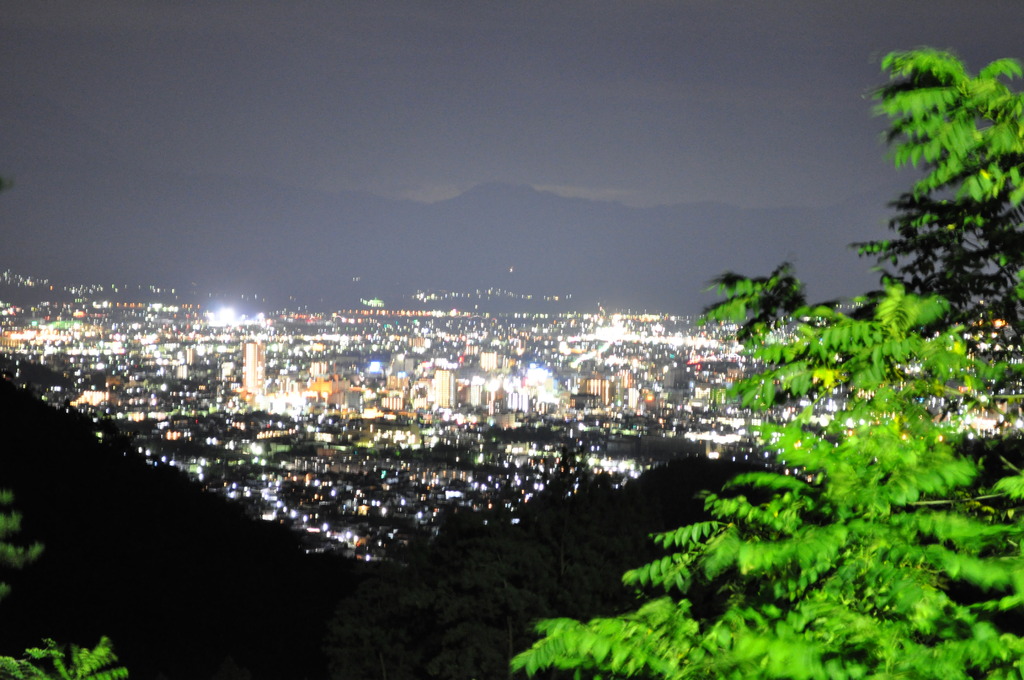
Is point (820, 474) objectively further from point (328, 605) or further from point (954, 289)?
point (328, 605)

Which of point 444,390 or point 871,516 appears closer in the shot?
point 871,516

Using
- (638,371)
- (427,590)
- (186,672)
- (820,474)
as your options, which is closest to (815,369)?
(820,474)

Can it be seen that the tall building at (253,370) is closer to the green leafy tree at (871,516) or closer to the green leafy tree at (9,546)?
the green leafy tree at (9,546)

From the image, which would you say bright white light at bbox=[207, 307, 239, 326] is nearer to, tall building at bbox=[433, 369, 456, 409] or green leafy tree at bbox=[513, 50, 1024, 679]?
tall building at bbox=[433, 369, 456, 409]

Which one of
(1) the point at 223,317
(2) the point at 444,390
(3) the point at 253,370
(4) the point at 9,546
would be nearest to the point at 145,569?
(4) the point at 9,546

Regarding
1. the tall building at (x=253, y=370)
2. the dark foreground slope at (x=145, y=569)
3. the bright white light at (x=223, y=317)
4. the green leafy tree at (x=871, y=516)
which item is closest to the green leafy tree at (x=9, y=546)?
the green leafy tree at (x=871, y=516)

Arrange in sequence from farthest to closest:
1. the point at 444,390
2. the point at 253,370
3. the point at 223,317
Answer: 1. the point at 223,317
2. the point at 253,370
3. the point at 444,390

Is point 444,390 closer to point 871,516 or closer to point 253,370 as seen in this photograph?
point 253,370
